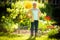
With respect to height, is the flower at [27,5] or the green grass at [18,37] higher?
the flower at [27,5]

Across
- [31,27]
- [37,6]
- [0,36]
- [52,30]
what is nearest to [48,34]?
[52,30]

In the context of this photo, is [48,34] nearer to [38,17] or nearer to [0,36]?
[38,17]

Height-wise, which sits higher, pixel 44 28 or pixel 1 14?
pixel 1 14

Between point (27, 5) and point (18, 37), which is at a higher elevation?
point (27, 5)

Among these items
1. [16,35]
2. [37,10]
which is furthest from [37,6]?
[16,35]

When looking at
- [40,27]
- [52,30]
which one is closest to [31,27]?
[40,27]

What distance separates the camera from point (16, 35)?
1.84 m

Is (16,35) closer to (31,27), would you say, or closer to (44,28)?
(31,27)

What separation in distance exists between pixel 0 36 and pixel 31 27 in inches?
12.1

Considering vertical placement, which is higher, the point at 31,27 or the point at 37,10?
the point at 37,10

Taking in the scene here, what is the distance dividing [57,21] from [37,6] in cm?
24

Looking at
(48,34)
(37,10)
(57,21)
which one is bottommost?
(48,34)

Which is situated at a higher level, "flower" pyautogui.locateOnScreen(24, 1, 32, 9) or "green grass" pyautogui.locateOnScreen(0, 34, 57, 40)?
"flower" pyautogui.locateOnScreen(24, 1, 32, 9)

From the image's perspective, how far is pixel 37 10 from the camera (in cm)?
184
